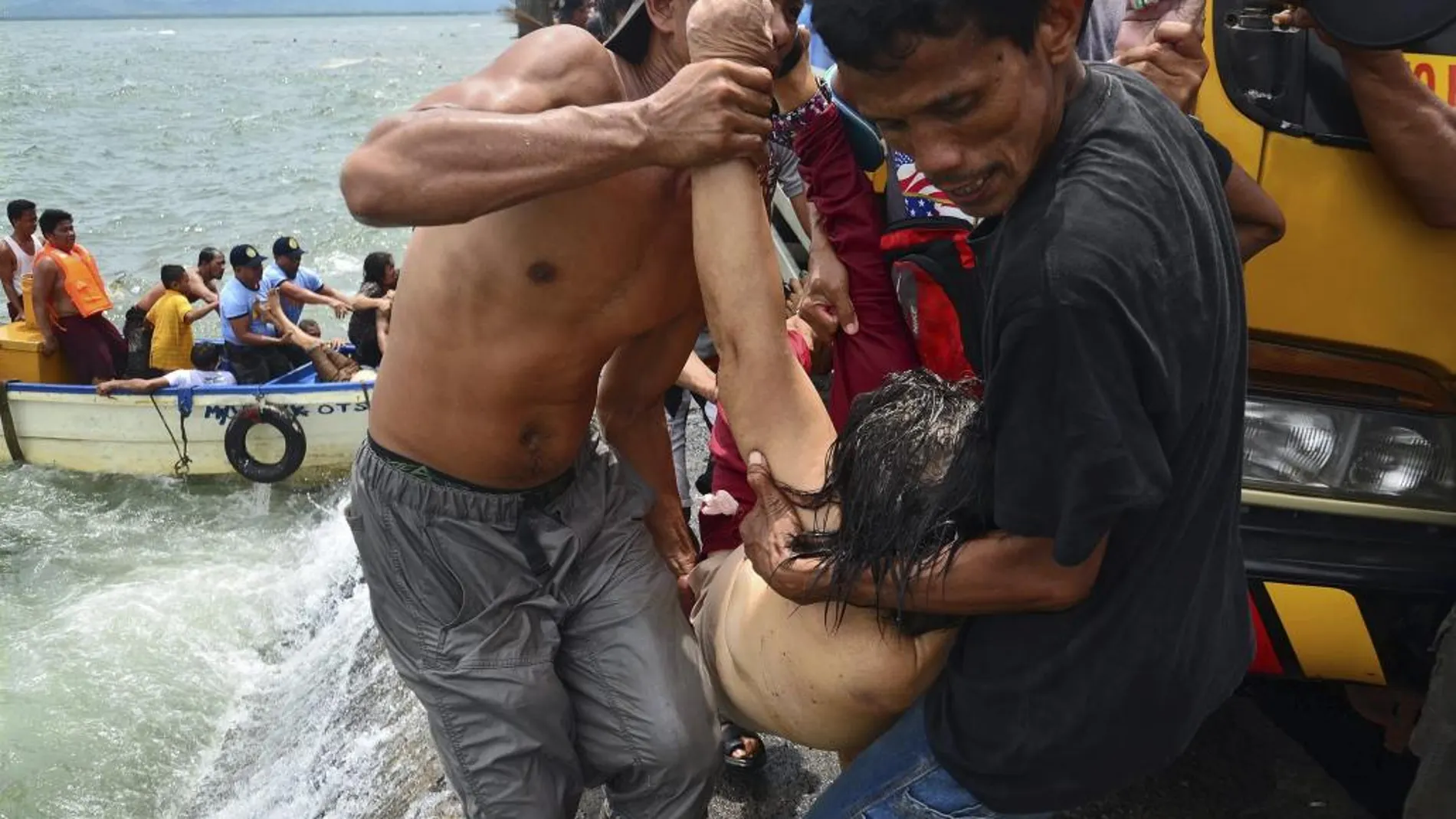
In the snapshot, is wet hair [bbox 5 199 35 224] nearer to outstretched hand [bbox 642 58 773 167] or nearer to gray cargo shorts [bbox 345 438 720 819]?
gray cargo shorts [bbox 345 438 720 819]

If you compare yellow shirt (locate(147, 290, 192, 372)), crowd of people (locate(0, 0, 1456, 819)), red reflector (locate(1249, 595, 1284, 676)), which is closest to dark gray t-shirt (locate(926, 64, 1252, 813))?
crowd of people (locate(0, 0, 1456, 819))

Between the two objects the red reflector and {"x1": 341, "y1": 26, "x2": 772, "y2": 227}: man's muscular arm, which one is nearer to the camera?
{"x1": 341, "y1": 26, "x2": 772, "y2": 227}: man's muscular arm

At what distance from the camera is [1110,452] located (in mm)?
1401

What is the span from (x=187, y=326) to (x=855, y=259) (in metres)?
9.37

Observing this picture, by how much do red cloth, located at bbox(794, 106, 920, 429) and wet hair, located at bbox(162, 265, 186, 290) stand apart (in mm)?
9536

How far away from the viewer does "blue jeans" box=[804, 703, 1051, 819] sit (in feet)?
6.22

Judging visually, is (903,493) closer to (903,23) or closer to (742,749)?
(903,23)

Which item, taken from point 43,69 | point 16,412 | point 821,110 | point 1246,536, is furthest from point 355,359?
point 43,69

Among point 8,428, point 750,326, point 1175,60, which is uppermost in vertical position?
point 1175,60

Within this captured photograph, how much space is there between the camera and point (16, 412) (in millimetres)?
10641

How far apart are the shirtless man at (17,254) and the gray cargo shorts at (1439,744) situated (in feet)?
41.0

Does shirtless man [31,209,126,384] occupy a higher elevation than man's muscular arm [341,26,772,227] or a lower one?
lower

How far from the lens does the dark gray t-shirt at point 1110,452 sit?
139 cm

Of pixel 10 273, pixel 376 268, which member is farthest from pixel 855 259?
pixel 10 273
